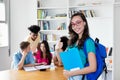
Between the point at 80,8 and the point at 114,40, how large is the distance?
1.27 m

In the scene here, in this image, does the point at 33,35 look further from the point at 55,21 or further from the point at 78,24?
the point at 78,24

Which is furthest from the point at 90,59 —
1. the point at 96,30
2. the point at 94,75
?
the point at 96,30

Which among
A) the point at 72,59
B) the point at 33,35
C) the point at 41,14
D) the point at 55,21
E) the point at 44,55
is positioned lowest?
the point at 44,55

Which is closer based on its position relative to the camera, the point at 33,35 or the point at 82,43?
the point at 82,43

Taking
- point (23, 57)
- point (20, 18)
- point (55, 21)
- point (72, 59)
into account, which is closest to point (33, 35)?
point (23, 57)

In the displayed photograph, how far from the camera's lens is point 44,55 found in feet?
13.2

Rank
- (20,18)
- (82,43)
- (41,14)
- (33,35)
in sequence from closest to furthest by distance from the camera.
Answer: (82,43)
(33,35)
(41,14)
(20,18)

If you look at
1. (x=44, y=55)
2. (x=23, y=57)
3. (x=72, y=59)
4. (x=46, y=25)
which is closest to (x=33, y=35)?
(x=44, y=55)

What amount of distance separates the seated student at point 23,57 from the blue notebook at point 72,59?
1.75 metres

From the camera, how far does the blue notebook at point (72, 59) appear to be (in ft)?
6.09

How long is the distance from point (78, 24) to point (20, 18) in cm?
452

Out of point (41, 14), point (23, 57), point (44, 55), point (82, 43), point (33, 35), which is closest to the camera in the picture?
point (82, 43)

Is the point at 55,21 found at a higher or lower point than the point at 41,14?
lower

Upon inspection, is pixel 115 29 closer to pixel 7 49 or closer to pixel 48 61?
pixel 48 61
